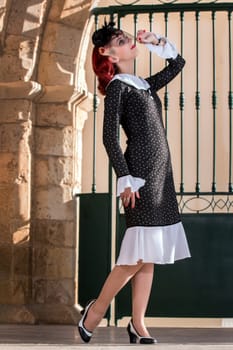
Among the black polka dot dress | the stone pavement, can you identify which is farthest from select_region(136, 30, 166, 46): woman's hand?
the stone pavement

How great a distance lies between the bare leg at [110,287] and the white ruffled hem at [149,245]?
71 millimetres

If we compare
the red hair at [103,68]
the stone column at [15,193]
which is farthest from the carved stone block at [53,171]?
the red hair at [103,68]

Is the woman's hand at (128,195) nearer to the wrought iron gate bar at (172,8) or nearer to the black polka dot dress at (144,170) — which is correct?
the black polka dot dress at (144,170)

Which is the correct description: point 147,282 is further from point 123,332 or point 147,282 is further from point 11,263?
point 11,263

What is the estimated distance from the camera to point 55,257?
26.9 ft

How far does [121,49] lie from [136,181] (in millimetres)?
791

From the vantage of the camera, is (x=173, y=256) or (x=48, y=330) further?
(x=48, y=330)

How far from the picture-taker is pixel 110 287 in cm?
582

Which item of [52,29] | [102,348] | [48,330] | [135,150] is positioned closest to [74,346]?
[102,348]

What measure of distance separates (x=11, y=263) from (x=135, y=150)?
2501mm

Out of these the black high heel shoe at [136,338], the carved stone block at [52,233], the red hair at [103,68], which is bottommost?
the black high heel shoe at [136,338]

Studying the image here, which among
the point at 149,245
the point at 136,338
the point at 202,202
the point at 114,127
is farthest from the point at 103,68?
the point at 202,202

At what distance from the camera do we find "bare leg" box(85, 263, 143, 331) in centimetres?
579

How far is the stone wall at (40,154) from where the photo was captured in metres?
8.03
